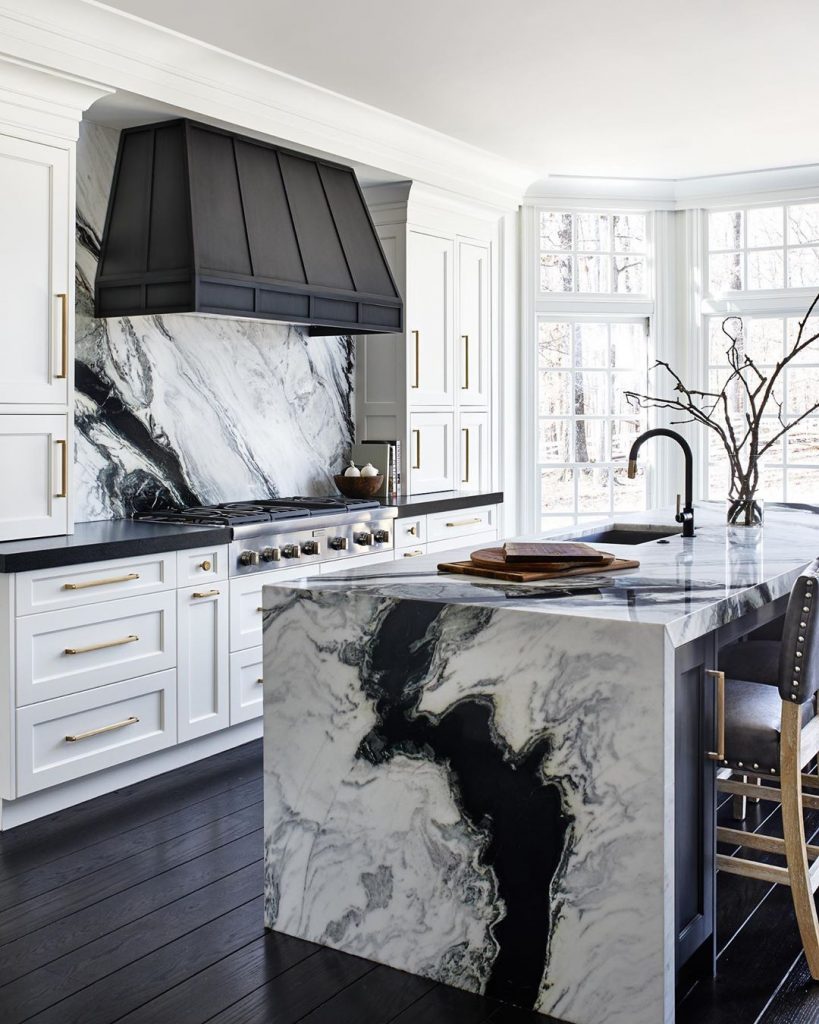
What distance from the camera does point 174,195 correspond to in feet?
14.9

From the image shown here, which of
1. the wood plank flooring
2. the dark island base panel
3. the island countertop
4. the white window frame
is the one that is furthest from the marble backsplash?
the island countertop

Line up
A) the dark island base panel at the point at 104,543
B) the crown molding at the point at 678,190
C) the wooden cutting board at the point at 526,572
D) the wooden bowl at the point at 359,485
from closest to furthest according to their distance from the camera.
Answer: the wooden cutting board at the point at 526,572
the dark island base panel at the point at 104,543
the wooden bowl at the point at 359,485
the crown molding at the point at 678,190

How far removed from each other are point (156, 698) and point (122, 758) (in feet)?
0.85

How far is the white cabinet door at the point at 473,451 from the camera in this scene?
644 centimetres

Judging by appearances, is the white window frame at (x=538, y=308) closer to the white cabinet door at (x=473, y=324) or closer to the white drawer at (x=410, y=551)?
the white cabinet door at (x=473, y=324)

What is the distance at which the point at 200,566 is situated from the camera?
4234mm

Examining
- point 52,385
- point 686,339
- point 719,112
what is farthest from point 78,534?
point 686,339

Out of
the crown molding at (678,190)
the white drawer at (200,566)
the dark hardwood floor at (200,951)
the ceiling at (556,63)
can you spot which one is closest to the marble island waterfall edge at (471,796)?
the dark hardwood floor at (200,951)

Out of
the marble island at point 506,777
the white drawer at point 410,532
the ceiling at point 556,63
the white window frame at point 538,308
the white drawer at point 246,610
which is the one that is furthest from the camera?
the white window frame at point 538,308

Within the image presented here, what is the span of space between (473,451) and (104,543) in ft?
10.3

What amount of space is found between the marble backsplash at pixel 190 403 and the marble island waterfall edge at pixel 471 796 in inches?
84.7

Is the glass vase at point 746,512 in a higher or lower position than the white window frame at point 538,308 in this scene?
lower

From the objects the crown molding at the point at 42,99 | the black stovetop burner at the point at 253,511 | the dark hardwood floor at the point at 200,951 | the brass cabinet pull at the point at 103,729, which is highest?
the crown molding at the point at 42,99

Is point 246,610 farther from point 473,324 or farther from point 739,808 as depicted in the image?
point 473,324
